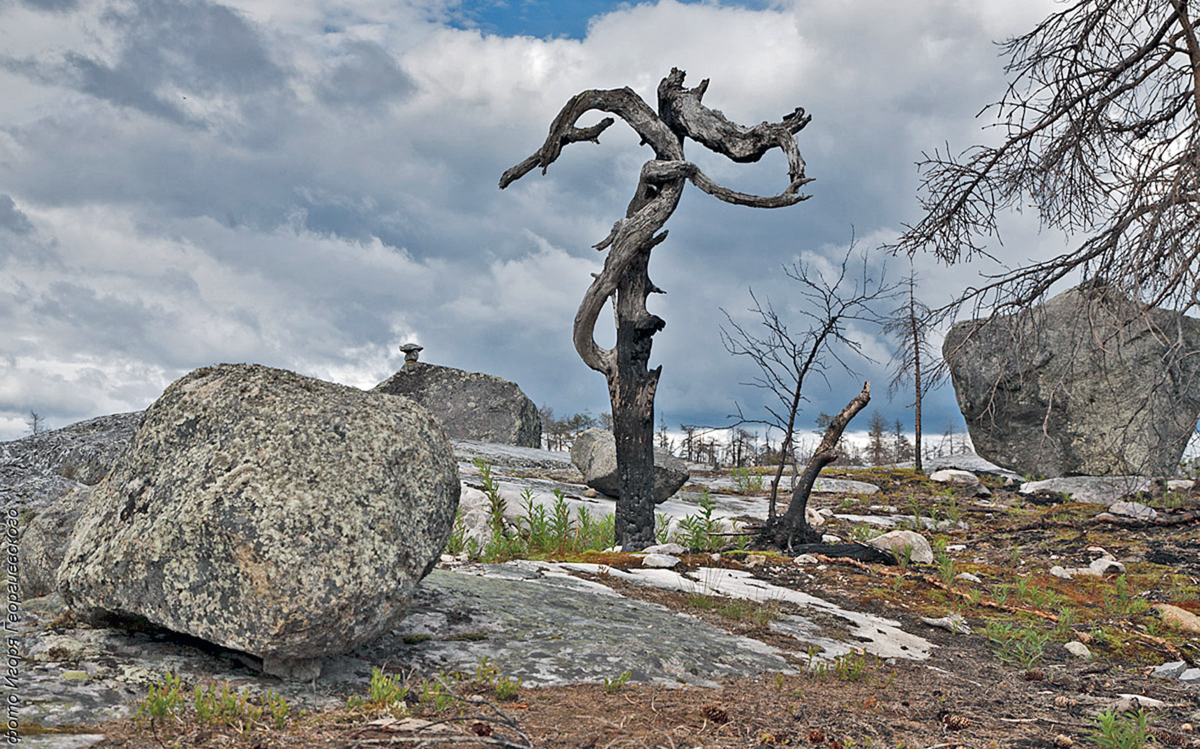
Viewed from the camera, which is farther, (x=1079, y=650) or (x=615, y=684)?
(x=1079, y=650)

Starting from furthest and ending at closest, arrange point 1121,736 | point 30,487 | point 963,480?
point 963,480
point 30,487
point 1121,736

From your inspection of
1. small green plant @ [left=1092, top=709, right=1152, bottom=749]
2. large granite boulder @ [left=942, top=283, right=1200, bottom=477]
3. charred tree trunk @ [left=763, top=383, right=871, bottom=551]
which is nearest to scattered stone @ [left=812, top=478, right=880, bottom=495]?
large granite boulder @ [left=942, top=283, right=1200, bottom=477]

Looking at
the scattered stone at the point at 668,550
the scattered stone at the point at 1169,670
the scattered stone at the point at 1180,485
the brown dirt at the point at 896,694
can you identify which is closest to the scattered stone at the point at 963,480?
the scattered stone at the point at 1180,485

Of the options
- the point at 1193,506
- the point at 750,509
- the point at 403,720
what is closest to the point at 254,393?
the point at 403,720

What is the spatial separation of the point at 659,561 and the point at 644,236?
12.9 feet

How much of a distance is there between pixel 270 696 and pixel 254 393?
4.75 ft

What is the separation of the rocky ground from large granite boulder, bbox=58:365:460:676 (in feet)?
0.91

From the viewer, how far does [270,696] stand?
3.26 metres

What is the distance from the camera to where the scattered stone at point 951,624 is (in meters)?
6.39

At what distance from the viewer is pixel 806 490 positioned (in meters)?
9.02

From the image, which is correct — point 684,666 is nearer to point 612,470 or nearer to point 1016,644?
point 1016,644

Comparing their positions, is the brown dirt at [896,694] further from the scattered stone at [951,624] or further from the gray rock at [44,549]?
the gray rock at [44,549]

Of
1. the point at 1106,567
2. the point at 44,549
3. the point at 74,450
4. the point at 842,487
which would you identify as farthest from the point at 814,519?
the point at 74,450

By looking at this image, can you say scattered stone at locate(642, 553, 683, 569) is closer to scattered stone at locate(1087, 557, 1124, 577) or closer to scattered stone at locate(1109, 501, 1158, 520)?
scattered stone at locate(1087, 557, 1124, 577)
